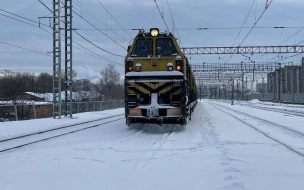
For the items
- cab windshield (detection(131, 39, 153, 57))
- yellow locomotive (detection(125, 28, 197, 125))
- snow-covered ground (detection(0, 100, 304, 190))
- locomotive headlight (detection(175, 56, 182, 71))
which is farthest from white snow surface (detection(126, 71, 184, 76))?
snow-covered ground (detection(0, 100, 304, 190))

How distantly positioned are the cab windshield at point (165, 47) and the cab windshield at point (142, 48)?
34 centimetres

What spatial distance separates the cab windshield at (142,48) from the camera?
1559 cm

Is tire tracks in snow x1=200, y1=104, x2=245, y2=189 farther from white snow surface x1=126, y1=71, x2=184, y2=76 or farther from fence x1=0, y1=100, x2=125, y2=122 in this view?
fence x1=0, y1=100, x2=125, y2=122

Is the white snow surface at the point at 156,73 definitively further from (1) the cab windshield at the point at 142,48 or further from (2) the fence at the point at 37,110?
(2) the fence at the point at 37,110

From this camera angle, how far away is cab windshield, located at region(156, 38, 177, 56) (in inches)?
608

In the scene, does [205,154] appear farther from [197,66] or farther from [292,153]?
[197,66]

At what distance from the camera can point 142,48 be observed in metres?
15.7

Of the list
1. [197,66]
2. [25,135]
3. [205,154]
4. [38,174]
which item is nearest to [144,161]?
[205,154]

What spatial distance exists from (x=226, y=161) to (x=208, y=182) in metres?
1.95

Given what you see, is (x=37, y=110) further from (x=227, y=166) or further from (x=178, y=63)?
(x=227, y=166)

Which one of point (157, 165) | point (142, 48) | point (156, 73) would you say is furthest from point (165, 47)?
point (157, 165)

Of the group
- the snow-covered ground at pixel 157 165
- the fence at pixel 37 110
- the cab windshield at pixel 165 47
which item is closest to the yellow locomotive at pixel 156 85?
the cab windshield at pixel 165 47

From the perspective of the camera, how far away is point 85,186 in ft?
21.2

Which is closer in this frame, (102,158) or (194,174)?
(194,174)
